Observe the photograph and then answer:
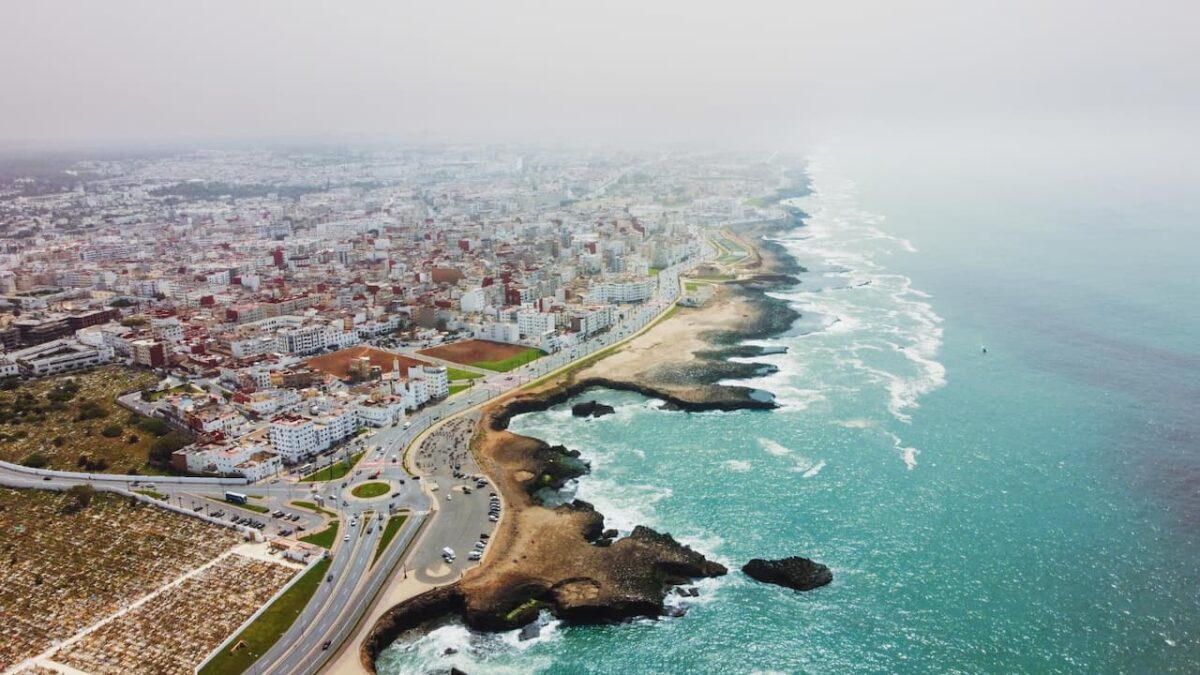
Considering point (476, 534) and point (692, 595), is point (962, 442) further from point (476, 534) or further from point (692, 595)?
point (476, 534)

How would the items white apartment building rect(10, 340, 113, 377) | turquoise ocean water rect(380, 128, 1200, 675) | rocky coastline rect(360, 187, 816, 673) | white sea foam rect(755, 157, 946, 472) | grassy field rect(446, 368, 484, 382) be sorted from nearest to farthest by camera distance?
turquoise ocean water rect(380, 128, 1200, 675), rocky coastline rect(360, 187, 816, 673), white sea foam rect(755, 157, 946, 472), grassy field rect(446, 368, 484, 382), white apartment building rect(10, 340, 113, 377)

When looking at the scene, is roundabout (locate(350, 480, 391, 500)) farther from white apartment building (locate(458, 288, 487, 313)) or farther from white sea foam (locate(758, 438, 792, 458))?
white apartment building (locate(458, 288, 487, 313))

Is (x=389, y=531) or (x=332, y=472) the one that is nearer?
(x=389, y=531)

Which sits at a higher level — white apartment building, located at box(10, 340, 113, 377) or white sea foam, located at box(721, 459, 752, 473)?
white apartment building, located at box(10, 340, 113, 377)

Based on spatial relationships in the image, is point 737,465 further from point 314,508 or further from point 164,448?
point 164,448

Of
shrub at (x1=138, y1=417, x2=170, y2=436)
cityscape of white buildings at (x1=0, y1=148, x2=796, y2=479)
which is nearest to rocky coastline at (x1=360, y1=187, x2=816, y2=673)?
cityscape of white buildings at (x1=0, y1=148, x2=796, y2=479)

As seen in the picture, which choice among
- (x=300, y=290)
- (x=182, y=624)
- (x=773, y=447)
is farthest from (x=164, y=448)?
(x=300, y=290)

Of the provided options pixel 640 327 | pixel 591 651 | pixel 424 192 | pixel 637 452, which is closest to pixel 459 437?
pixel 637 452
